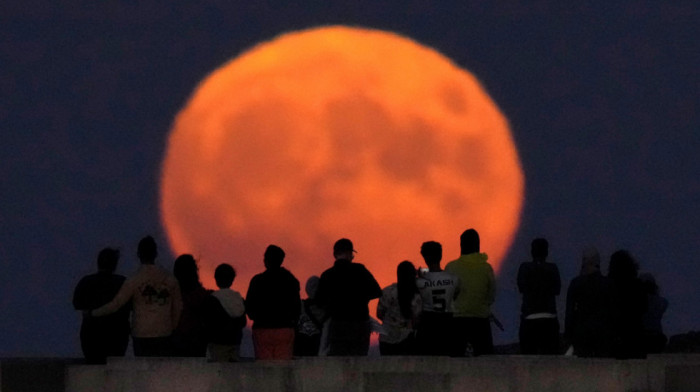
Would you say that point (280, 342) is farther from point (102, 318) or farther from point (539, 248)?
point (539, 248)

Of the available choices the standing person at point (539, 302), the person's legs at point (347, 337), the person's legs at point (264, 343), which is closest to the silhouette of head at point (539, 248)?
the standing person at point (539, 302)

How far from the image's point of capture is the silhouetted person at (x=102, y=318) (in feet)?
63.0

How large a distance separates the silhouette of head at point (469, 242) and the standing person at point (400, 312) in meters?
0.62

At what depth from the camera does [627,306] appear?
18078 mm

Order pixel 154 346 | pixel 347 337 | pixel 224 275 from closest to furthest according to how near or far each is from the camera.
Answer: pixel 224 275, pixel 154 346, pixel 347 337

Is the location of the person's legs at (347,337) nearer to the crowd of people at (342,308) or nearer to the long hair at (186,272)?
the crowd of people at (342,308)

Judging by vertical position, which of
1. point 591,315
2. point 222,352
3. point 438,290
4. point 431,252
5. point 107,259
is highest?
point 431,252

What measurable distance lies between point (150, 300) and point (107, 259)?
2.20 feet

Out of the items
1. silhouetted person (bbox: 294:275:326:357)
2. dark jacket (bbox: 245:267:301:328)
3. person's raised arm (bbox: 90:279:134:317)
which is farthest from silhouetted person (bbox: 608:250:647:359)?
person's raised arm (bbox: 90:279:134:317)

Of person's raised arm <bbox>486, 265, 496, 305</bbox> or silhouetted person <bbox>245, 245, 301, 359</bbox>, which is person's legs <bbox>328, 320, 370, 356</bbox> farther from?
person's raised arm <bbox>486, 265, 496, 305</bbox>

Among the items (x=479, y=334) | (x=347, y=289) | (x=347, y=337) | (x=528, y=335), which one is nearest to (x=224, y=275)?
(x=347, y=289)

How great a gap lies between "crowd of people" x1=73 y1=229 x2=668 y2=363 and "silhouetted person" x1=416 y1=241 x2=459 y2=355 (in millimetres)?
11

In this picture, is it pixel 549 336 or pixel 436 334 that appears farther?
pixel 549 336

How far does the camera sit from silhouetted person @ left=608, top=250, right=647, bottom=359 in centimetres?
1797
